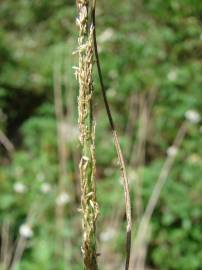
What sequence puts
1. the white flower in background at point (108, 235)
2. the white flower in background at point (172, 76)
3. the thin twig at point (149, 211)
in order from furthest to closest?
the white flower in background at point (172, 76), the white flower in background at point (108, 235), the thin twig at point (149, 211)

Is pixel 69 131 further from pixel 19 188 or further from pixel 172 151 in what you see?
pixel 172 151

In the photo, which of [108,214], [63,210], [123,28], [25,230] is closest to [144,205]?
[108,214]

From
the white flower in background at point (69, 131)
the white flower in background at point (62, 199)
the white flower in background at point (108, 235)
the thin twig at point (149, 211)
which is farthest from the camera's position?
the white flower in background at point (69, 131)

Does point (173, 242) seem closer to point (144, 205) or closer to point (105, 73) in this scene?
point (144, 205)

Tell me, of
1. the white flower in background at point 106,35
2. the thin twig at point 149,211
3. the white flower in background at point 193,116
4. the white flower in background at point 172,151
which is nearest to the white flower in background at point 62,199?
the thin twig at point 149,211

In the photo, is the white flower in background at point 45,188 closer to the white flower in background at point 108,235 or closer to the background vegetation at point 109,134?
the background vegetation at point 109,134

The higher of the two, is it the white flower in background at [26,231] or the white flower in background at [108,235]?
the white flower in background at [26,231]
